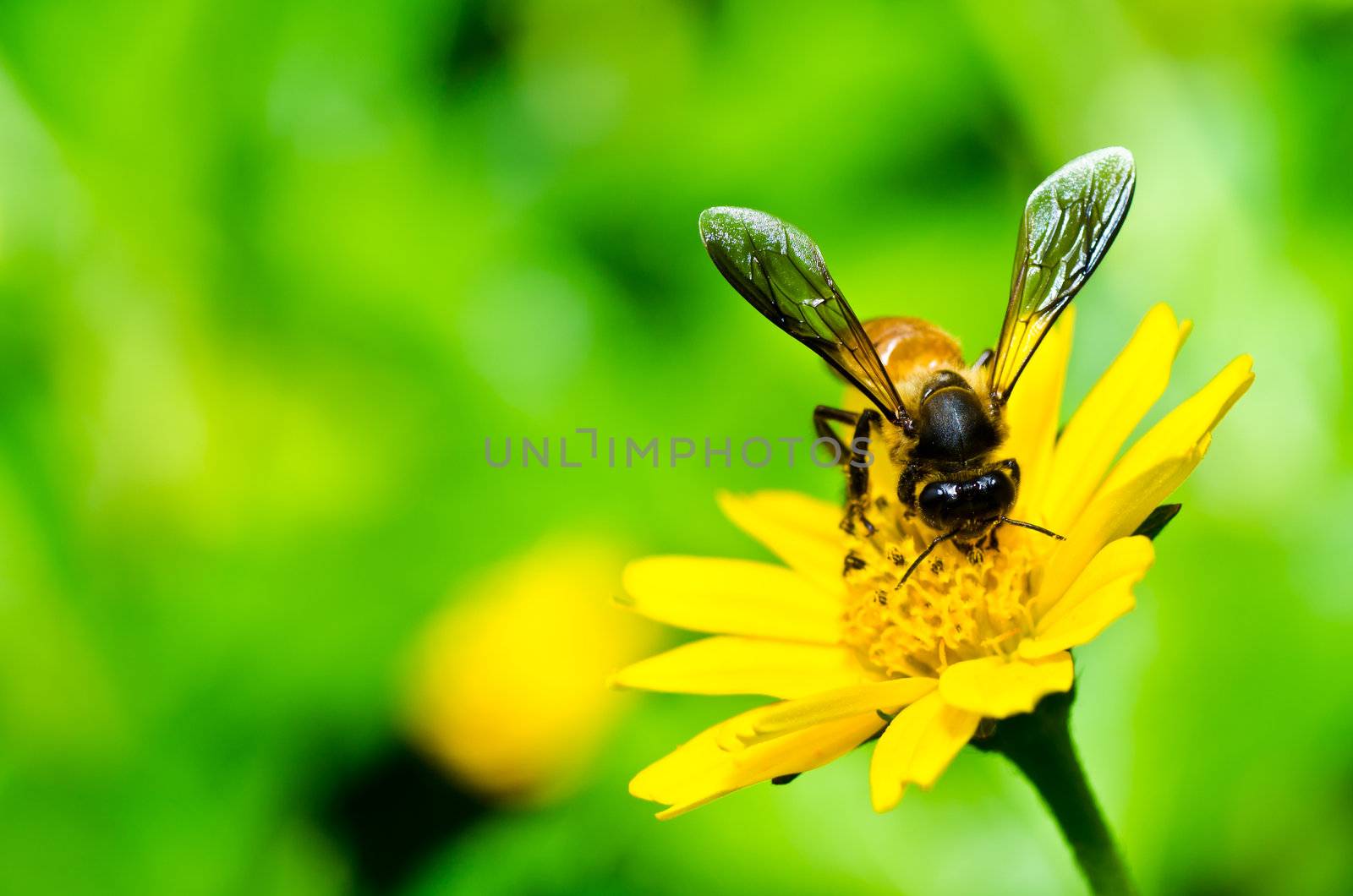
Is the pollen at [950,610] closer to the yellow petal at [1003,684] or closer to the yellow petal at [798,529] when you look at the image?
the yellow petal at [798,529]

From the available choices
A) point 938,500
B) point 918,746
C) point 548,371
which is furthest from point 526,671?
point 918,746

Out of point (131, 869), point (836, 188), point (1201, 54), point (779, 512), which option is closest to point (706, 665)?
point (779, 512)

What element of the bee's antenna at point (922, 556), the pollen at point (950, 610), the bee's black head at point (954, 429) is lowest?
the pollen at point (950, 610)

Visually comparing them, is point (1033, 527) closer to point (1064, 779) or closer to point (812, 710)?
point (1064, 779)

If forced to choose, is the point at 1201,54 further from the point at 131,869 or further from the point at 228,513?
the point at 131,869

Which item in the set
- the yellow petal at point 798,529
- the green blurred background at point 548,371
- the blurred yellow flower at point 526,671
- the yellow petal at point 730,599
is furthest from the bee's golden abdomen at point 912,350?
the blurred yellow flower at point 526,671

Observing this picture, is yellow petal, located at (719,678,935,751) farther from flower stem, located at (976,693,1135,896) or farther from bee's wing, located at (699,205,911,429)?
bee's wing, located at (699,205,911,429)

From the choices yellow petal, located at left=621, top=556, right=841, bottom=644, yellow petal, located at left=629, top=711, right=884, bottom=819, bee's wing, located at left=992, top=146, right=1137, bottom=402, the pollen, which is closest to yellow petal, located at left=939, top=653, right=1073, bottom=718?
yellow petal, located at left=629, top=711, right=884, bottom=819
